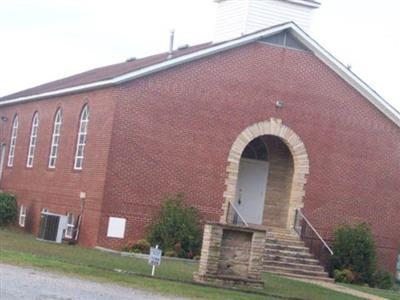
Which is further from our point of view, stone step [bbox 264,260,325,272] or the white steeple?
the white steeple

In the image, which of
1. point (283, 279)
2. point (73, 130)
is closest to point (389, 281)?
point (283, 279)

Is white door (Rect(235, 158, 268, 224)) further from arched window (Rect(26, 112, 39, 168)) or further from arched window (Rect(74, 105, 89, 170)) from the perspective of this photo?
arched window (Rect(26, 112, 39, 168))

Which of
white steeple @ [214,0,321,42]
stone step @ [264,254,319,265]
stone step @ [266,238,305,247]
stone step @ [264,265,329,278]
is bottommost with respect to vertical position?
stone step @ [264,265,329,278]

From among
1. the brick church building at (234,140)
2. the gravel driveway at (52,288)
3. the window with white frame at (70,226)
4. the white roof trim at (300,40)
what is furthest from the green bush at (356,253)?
the gravel driveway at (52,288)

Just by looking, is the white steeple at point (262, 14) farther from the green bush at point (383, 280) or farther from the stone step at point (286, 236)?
the green bush at point (383, 280)

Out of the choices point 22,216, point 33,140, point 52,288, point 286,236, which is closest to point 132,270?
point 52,288

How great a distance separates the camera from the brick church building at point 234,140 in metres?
30.1

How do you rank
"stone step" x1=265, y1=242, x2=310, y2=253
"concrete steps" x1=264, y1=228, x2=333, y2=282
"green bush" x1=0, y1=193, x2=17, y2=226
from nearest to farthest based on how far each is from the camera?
"concrete steps" x1=264, y1=228, x2=333, y2=282 → "stone step" x1=265, y1=242, x2=310, y2=253 → "green bush" x1=0, y1=193, x2=17, y2=226

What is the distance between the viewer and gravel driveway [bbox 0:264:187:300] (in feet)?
52.2

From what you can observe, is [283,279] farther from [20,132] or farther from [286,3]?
[20,132]

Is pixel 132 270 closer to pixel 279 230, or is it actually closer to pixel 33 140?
pixel 279 230

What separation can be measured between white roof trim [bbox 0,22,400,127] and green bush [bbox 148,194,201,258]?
4.02m

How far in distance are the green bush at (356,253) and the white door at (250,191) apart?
2861 millimetres

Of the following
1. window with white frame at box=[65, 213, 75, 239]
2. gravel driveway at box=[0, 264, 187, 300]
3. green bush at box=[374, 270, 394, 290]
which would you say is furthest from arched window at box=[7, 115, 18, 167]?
gravel driveway at box=[0, 264, 187, 300]
